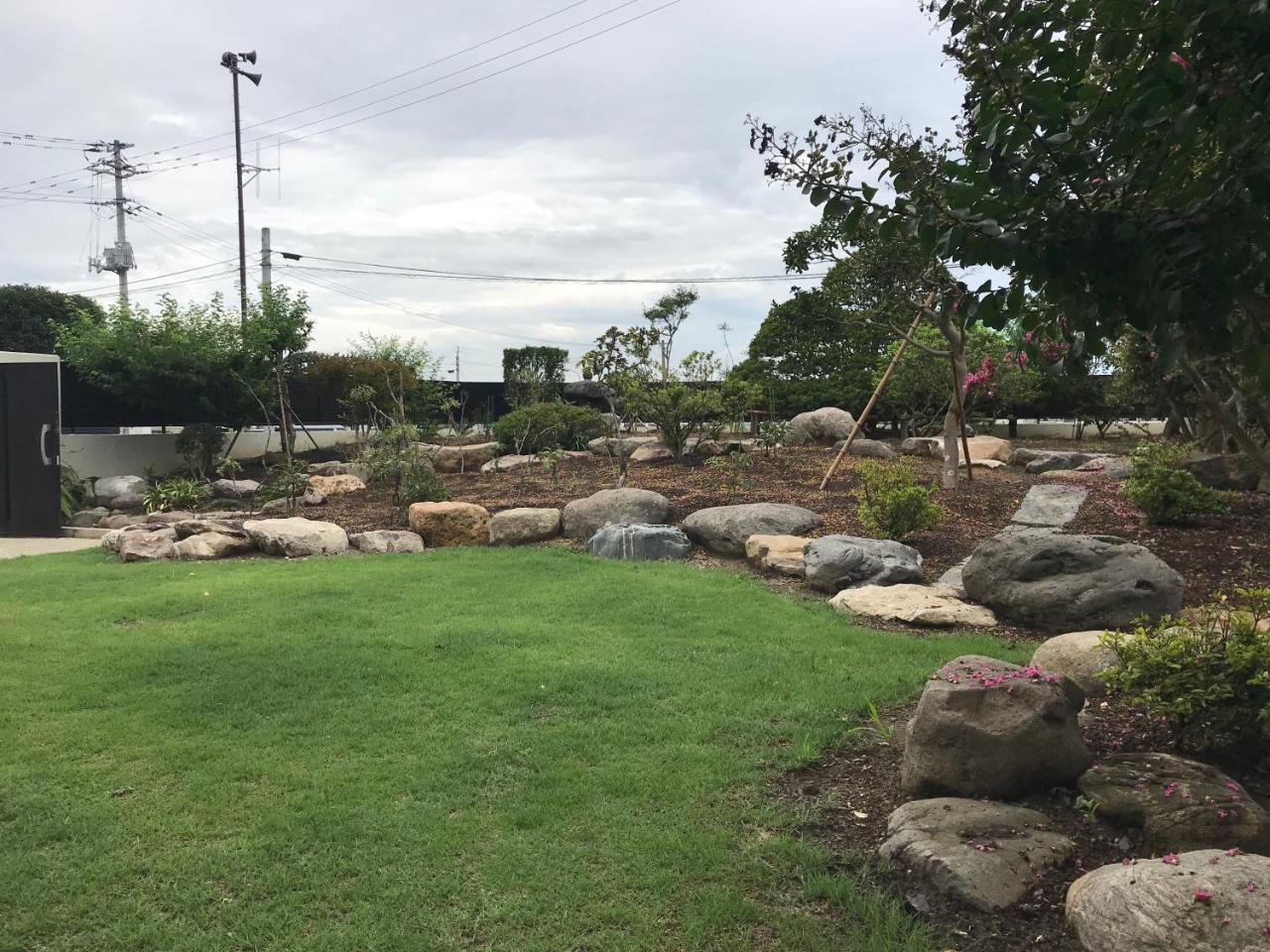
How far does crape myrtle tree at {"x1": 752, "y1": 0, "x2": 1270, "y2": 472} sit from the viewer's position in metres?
1.77

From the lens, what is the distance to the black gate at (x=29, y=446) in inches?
406

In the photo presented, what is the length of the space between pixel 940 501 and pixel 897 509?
172 cm

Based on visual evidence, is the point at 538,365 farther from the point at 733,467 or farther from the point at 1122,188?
the point at 1122,188

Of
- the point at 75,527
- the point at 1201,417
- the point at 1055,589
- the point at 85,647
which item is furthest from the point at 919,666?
the point at 75,527

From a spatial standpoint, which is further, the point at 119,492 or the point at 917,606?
the point at 119,492

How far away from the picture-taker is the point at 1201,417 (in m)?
9.82

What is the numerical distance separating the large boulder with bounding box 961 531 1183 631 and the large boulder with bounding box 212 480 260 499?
10030 mm

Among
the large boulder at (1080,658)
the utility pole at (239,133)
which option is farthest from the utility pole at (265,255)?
the large boulder at (1080,658)

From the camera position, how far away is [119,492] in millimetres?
12812

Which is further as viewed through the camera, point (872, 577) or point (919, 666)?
point (872, 577)

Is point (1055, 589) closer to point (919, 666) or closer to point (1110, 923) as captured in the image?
point (919, 666)

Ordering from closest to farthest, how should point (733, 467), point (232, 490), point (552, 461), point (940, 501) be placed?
point (940, 501) → point (733, 467) → point (552, 461) → point (232, 490)

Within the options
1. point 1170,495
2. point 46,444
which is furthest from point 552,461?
point 1170,495

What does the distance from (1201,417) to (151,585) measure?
35.2 ft
